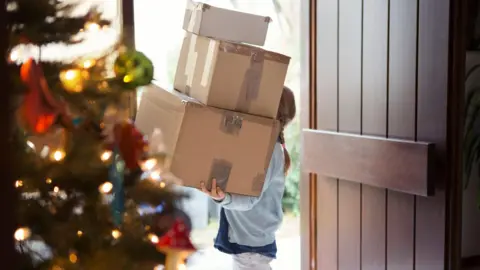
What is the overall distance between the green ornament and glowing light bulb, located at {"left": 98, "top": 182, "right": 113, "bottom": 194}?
0.71ft

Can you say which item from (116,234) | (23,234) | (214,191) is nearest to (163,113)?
(214,191)

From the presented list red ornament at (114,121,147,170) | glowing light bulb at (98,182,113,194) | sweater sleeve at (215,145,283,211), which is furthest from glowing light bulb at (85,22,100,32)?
sweater sleeve at (215,145,283,211)

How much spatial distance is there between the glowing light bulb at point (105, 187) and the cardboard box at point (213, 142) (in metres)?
0.46

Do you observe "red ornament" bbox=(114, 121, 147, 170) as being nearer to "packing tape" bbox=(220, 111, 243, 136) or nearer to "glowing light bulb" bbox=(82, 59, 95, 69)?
"glowing light bulb" bbox=(82, 59, 95, 69)

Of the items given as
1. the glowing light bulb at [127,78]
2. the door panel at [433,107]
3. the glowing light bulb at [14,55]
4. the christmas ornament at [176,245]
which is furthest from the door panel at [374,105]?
the glowing light bulb at [14,55]

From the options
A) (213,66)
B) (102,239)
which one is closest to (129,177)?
(102,239)

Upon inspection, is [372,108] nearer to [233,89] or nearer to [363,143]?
[363,143]

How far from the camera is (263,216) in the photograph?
201cm

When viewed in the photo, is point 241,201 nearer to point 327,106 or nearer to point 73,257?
point 327,106

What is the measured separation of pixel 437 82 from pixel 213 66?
0.64 m

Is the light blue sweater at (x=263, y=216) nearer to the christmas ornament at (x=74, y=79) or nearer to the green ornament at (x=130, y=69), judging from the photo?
the green ornament at (x=130, y=69)

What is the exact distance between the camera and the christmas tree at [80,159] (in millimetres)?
1094

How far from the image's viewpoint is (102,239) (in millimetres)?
1190

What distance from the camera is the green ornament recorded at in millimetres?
1234
